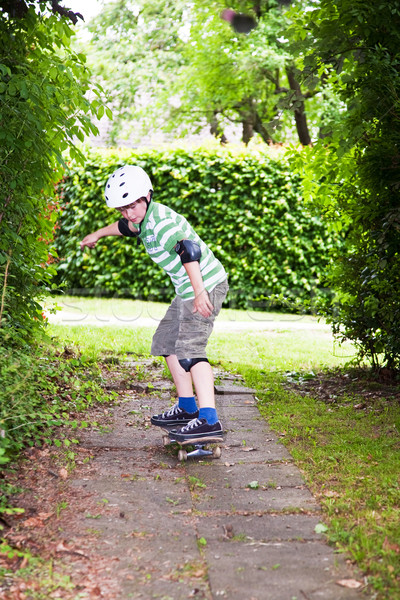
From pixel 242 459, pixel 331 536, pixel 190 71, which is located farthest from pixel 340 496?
pixel 190 71

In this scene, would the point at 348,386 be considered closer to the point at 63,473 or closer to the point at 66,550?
the point at 63,473

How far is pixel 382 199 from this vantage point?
525cm

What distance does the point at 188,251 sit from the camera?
12.7 feet

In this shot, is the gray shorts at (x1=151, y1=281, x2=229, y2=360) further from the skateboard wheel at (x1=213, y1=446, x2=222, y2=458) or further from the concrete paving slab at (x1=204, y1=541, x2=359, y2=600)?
the concrete paving slab at (x1=204, y1=541, x2=359, y2=600)

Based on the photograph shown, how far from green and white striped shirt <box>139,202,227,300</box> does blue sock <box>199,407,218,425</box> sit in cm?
70

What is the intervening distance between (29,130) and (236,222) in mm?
7644

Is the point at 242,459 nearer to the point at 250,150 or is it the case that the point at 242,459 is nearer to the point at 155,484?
the point at 155,484

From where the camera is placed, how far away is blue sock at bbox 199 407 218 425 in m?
3.96

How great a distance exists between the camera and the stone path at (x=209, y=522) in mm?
2414

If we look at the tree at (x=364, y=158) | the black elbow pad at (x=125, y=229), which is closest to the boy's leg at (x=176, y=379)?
the black elbow pad at (x=125, y=229)

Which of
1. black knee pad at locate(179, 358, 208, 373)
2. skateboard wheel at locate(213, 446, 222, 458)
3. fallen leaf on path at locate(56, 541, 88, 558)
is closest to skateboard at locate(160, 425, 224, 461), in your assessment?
skateboard wheel at locate(213, 446, 222, 458)

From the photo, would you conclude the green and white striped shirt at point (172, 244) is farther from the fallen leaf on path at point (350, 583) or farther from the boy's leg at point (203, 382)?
the fallen leaf on path at point (350, 583)

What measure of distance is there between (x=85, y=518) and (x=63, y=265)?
975 centimetres

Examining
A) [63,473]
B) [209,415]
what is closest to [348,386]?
[209,415]
